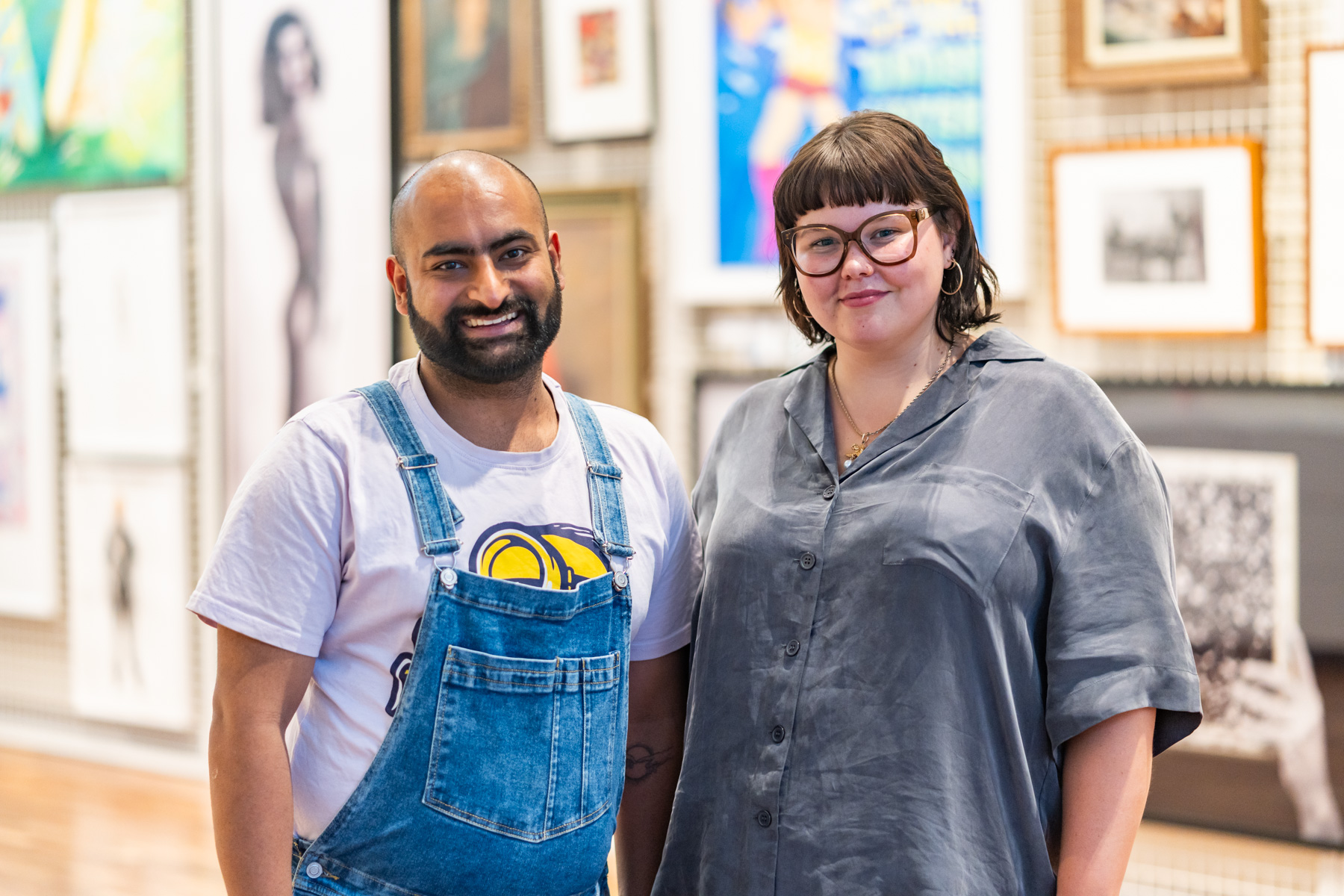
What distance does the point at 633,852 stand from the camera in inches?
79.4

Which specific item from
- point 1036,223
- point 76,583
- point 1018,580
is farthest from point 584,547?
point 76,583

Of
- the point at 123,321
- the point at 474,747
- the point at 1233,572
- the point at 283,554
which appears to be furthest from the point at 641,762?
the point at 123,321

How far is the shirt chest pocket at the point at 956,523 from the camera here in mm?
1613

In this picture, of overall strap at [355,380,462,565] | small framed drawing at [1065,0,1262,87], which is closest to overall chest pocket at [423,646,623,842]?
overall strap at [355,380,462,565]

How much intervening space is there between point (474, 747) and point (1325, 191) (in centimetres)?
231

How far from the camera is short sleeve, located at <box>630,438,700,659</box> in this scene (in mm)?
1890

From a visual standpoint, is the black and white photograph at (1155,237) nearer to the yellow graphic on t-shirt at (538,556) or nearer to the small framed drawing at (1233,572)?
the small framed drawing at (1233,572)

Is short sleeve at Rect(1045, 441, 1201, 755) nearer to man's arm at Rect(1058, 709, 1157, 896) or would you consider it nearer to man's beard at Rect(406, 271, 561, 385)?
man's arm at Rect(1058, 709, 1157, 896)

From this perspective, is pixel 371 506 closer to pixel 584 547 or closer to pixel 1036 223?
pixel 584 547

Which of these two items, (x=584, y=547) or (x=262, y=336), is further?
(x=262, y=336)

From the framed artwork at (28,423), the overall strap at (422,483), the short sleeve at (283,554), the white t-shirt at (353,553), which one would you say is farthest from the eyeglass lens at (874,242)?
the framed artwork at (28,423)

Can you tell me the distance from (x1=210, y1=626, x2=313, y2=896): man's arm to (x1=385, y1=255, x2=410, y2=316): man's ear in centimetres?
48

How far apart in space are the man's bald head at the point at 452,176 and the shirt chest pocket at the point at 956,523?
59cm

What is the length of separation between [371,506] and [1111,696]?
0.93 metres
